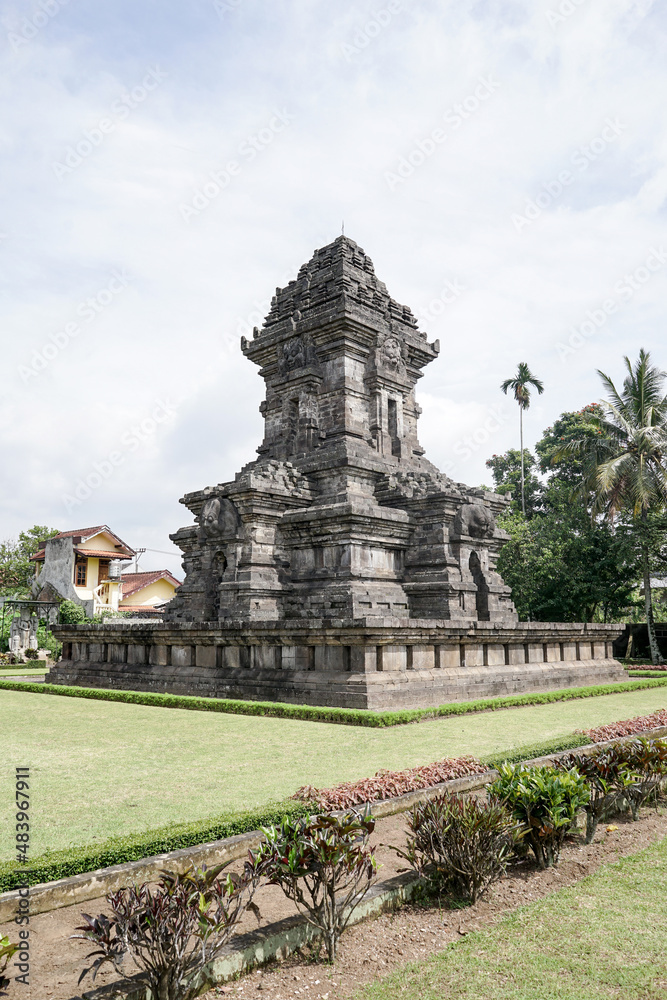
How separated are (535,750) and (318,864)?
199 inches

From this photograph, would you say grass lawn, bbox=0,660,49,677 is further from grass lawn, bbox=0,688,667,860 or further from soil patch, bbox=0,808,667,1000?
soil patch, bbox=0,808,667,1000

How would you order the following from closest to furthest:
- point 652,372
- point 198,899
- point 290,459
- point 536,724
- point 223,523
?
point 198,899 < point 536,724 < point 223,523 < point 290,459 < point 652,372

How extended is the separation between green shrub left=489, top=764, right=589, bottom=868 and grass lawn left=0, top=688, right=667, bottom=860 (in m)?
2.40

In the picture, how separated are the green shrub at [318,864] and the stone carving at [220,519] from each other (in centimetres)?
1494

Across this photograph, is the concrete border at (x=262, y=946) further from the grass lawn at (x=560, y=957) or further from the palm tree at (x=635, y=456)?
the palm tree at (x=635, y=456)

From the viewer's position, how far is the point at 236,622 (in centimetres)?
1554

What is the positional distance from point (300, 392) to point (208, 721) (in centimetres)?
1223

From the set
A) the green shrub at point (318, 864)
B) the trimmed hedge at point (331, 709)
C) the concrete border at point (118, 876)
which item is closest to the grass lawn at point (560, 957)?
the green shrub at point (318, 864)

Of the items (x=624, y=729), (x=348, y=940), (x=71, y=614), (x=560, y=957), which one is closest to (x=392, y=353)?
(x=624, y=729)

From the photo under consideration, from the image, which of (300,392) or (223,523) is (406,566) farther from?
(300,392)

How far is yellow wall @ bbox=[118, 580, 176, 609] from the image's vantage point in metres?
50.3

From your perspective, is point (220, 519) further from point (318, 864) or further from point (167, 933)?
point (167, 933)

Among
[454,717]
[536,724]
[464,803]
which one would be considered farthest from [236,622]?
[464,803]

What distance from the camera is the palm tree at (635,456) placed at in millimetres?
29328
